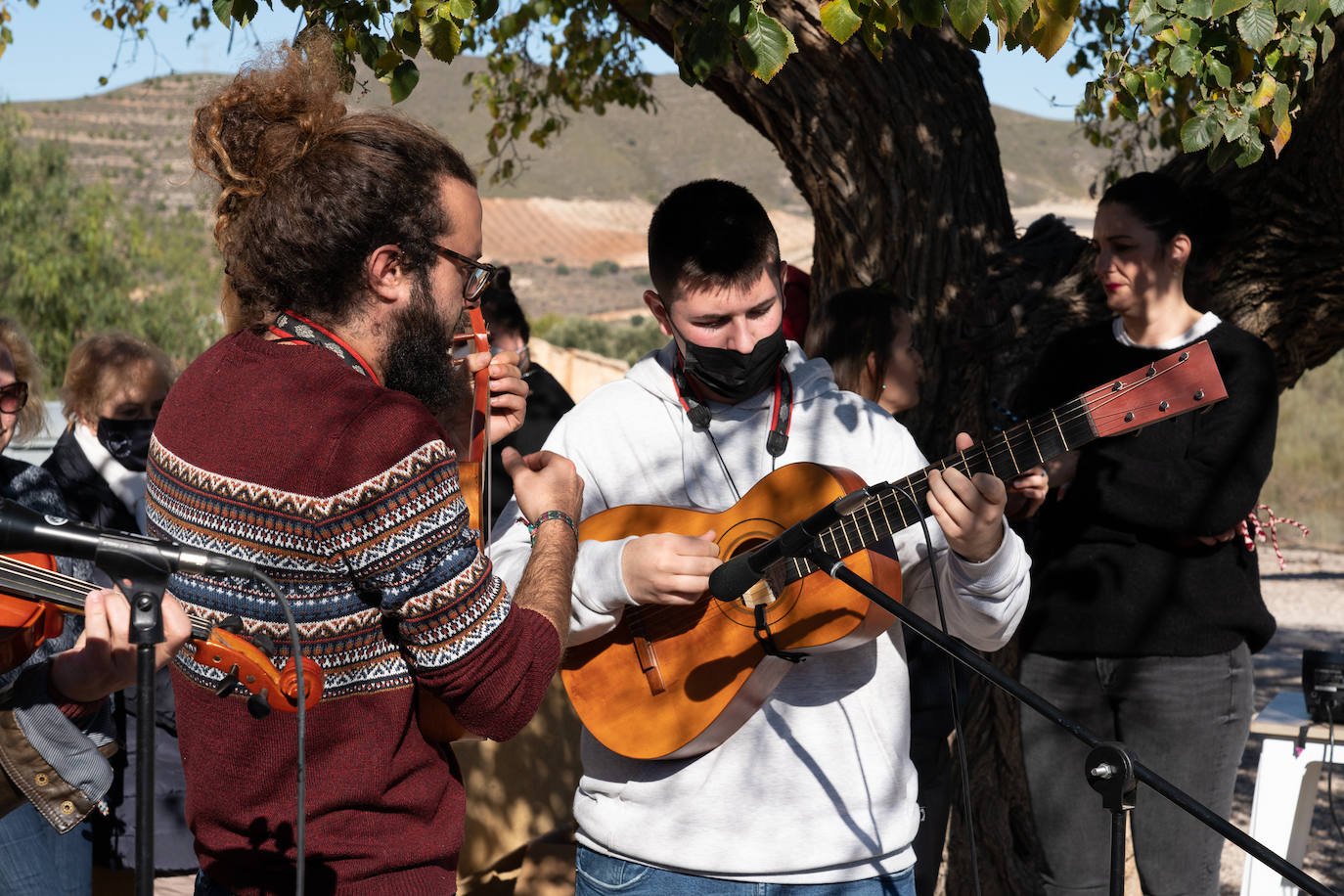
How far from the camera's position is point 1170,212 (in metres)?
3.20

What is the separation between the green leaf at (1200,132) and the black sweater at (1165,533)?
0.77 metres

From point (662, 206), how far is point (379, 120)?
798mm

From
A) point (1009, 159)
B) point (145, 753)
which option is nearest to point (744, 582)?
point (145, 753)

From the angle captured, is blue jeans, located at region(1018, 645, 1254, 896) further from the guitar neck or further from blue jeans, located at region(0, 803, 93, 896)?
blue jeans, located at region(0, 803, 93, 896)

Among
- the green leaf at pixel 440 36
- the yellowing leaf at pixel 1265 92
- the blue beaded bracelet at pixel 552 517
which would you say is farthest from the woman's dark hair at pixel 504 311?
the yellowing leaf at pixel 1265 92

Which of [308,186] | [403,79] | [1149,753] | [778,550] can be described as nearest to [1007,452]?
[778,550]

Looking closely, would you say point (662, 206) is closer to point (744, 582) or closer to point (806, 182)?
point (744, 582)

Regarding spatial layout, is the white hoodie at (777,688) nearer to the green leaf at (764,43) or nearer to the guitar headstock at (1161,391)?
the guitar headstock at (1161,391)

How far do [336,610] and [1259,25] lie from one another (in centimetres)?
192

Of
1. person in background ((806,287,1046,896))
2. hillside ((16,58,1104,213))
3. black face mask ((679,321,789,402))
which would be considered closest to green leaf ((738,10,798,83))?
black face mask ((679,321,789,402))

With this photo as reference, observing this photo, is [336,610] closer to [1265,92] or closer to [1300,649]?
[1265,92]

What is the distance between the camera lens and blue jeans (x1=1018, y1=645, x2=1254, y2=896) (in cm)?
300

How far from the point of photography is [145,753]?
4.52 feet

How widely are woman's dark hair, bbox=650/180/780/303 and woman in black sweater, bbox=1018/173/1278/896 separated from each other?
1.03 m
